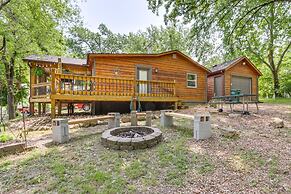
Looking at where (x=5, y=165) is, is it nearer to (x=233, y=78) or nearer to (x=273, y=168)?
(x=273, y=168)

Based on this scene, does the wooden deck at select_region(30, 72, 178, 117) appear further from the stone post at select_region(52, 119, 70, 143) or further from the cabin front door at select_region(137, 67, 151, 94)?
the stone post at select_region(52, 119, 70, 143)

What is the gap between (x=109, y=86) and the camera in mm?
9695

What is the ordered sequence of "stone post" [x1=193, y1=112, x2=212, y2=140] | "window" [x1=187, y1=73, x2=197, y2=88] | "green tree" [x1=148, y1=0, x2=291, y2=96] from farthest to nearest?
"window" [x1=187, y1=73, x2=197, y2=88] < "green tree" [x1=148, y1=0, x2=291, y2=96] < "stone post" [x1=193, y1=112, x2=212, y2=140]

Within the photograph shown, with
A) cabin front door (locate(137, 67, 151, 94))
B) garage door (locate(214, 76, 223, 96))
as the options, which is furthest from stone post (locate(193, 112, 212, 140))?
garage door (locate(214, 76, 223, 96))

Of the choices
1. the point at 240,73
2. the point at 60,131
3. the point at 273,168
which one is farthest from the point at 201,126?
the point at 240,73

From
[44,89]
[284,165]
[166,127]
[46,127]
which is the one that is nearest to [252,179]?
[284,165]

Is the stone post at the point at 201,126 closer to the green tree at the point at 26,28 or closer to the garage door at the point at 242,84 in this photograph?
the green tree at the point at 26,28

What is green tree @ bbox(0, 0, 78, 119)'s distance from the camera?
34.1 ft

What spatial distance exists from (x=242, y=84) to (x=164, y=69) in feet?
28.1

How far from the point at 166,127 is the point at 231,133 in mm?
2083

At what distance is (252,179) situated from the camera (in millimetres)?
2969

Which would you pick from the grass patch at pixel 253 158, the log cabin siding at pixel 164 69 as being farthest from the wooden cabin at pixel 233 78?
the grass patch at pixel 253 158

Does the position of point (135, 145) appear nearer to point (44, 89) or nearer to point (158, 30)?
point (44, 89)

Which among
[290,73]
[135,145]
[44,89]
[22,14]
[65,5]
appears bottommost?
[135,145]
